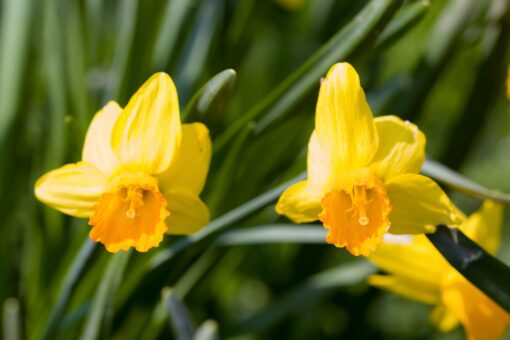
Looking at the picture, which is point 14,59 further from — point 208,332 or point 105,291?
point 208,332

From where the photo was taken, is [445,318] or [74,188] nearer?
[74,188]

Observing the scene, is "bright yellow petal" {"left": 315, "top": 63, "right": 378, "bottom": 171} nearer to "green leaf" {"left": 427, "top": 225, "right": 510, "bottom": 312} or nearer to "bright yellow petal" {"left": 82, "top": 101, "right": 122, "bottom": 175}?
"green leaf" {"left": 427, "top": 225, "right": 510, "bottom": 312}

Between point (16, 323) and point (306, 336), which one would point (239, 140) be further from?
point (306, 336)

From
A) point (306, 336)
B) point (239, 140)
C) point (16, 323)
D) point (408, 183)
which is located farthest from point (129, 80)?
point (306, 336)

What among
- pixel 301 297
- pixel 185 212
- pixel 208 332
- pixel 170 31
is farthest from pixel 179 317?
pixel 170 31

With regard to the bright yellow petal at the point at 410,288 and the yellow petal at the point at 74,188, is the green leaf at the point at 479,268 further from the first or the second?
the yellow petal at the point at 74,188

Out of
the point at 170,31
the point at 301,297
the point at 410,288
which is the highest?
the point at 170,31
